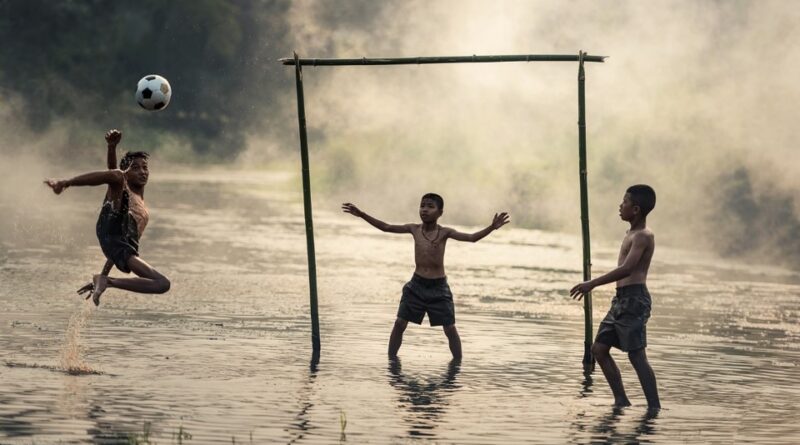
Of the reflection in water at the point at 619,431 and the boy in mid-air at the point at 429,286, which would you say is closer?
the reflection in water at the point at 619,431

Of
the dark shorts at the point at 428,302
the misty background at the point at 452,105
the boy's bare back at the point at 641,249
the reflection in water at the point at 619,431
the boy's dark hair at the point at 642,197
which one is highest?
the misty background at the point at 452,105

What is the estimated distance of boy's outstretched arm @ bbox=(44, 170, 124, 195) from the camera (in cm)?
1308

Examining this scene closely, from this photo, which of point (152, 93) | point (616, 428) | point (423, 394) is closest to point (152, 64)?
point (152, 93)

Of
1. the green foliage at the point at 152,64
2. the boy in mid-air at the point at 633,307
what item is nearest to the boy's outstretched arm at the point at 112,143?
the boy in mid-air at the point at 633,307

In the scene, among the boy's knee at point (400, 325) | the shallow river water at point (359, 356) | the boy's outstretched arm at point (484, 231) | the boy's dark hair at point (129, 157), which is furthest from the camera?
the boy's knee at point (400, 325)

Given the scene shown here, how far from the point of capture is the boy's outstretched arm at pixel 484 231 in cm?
1481

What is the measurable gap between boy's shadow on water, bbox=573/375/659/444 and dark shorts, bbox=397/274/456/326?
10.2 feet

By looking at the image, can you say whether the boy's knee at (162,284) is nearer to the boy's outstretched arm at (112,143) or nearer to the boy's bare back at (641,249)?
the boy's outstretched arm at (112,143)

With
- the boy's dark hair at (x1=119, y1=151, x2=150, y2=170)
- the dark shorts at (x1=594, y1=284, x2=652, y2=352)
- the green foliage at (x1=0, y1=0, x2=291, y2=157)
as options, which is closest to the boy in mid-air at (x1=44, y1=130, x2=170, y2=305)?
the boy's dark hair at (x1=119, y1=151, x2=150, y2=170)

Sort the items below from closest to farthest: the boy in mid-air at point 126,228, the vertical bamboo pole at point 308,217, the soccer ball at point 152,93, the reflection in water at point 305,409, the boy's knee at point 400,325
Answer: the reflection in water at point 305,409, the boy in mid-air at point 126,228, the vertical bamboo pole at point 308,217, the boy's knee at point 400,325, the soccer ball at point 152,93

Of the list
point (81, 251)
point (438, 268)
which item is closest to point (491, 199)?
point (81, 251)

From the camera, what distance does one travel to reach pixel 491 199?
46625 mm

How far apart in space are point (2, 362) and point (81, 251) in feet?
51.7

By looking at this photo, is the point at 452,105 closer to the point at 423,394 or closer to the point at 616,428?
the point at 423,394
